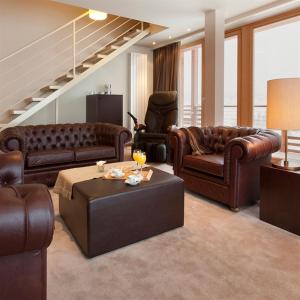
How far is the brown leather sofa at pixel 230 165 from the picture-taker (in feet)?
8.91

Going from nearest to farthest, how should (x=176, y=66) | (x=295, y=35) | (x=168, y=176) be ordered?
(x=168, y=176), (x=295, y=35), (x=176, y=66)

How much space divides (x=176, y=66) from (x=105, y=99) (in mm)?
1961

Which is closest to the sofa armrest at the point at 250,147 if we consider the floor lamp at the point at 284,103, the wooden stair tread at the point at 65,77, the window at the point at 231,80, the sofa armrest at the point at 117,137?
the floor lamp at the point at 284,103

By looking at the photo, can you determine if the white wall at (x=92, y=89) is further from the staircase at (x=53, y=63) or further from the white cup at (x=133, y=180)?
the white cup at (x=133, y=180)

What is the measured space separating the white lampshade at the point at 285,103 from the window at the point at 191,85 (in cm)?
434

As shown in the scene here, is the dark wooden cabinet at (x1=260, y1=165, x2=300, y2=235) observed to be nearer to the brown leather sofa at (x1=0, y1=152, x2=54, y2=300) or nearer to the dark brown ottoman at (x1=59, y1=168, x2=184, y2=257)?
the dark brown ottoman at (x1=59, y1=168, x2=184, y2=257)

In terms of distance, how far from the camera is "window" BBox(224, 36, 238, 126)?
5.53 m

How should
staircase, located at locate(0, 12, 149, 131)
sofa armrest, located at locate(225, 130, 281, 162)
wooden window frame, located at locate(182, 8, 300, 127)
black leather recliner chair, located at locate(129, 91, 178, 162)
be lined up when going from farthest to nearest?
staircase, located at locate(0, 12, 149, 131) → wooden window frame, located at locate(182, 8, 300, 127) → black leather recliner chair, located at locate(129, 91, 178, 162) → sofa armrest, located at locate(225, 130, 281, 162)

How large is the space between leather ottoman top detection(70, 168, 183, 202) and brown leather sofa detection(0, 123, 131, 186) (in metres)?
1.51

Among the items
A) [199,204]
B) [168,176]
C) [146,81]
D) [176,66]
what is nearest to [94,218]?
[168,176]

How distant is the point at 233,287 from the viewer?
1.61 meters

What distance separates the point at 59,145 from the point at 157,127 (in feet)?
6.91

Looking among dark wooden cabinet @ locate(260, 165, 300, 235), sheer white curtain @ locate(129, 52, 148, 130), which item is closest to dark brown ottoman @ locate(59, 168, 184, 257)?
dark wooden cabinet @ locate(260, 165, 300, 235)

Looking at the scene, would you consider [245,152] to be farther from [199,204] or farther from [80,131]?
[80,131]
